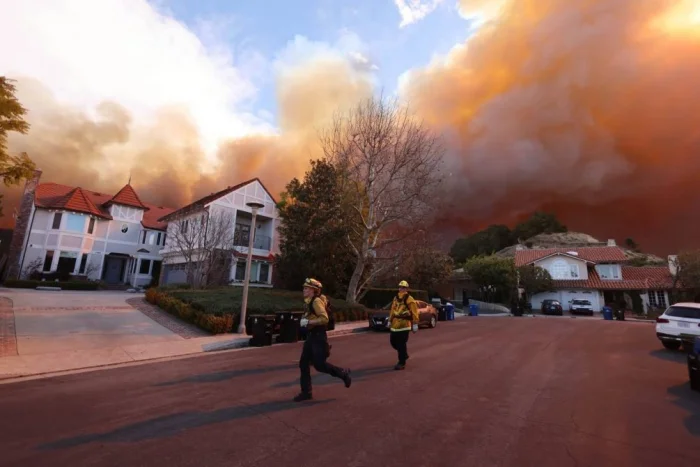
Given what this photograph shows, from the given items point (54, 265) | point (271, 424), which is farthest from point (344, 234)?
point (54, 265)

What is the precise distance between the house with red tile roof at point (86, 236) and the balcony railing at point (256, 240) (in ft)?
35.4

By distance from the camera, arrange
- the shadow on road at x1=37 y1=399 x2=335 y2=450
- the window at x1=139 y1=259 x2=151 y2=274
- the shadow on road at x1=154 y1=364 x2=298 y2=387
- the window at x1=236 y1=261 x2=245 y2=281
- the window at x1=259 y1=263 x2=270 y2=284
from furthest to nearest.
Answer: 1. the window at x1=139 y1=259 x2=151 y2=274
2. the window at x1=259 y1=263 x2=270 y2=284
3. the window at x1=236 y1=261 x2=245 y2=281
4. the shadow on road at x1=154 y1=364 x2=298 y2=387
5. the shadow on road at x1=37 y1=399 x2=335 y2=450

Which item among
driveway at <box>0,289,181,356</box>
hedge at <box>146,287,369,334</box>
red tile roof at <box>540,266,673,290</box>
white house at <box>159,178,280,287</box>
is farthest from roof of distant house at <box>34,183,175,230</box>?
red tile roof at <box>540,266,673,290</box>

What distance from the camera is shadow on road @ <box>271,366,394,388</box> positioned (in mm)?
6758

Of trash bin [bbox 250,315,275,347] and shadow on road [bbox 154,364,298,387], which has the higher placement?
trash bin [bbox 250,315,275,347]

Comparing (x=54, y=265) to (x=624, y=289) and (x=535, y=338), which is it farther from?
(x=624, y=289)

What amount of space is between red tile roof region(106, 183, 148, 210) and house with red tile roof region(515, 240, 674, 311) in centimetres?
4411

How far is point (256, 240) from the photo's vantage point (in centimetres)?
3069

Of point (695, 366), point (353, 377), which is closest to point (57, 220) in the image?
point (353, 377)

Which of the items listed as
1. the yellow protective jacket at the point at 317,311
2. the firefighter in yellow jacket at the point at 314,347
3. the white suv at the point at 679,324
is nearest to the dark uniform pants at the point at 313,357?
the firefighter in yellow jacket at the point at 314,347

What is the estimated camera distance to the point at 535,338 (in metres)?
14.6

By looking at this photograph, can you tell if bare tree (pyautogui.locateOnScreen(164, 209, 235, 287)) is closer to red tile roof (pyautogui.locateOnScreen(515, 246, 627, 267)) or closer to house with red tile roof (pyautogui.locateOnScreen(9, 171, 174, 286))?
house with red tile roof (pyautogui.locateOnScreen(9, 171, 174, 286))

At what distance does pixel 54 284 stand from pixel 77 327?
68.2ft

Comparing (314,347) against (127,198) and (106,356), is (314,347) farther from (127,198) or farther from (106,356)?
(127,198)
